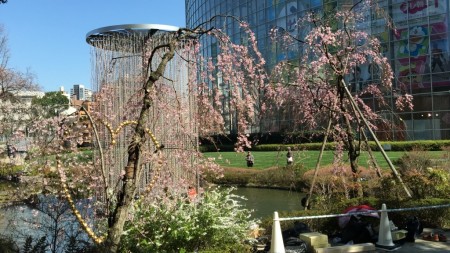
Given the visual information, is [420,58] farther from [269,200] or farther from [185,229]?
[185,229]

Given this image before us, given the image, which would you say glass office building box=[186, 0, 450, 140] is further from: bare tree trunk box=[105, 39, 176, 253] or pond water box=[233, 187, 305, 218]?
bare tree trunk box=[105, 39, 176, 253]

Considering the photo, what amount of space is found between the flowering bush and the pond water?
31.8 ft

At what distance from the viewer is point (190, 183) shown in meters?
12.1

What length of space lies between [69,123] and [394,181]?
798 cm

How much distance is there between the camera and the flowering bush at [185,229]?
7000 millimetres

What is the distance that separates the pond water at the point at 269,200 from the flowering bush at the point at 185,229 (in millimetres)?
9688

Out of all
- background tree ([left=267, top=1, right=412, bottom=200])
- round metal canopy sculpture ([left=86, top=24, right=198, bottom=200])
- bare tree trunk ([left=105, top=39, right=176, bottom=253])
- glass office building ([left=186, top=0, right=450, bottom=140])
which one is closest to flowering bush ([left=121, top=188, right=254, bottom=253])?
bare tree trunk ([left=105, top=39, right=176, bottom=253])

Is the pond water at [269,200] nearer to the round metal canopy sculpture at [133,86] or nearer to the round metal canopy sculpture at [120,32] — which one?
the round metal canopy sculpture at [133,86]

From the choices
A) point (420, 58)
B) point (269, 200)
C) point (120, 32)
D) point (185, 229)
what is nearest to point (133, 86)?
point (120, 32)

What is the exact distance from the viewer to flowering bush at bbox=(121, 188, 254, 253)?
7.00 meters

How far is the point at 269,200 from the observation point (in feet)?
71.8

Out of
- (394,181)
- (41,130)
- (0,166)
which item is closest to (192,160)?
(41,130)

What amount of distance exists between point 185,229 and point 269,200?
50.3 ft

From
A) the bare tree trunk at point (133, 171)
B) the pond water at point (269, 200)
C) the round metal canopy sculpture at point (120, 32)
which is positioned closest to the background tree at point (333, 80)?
the round metal canopy sculpture at point (120, 32)
